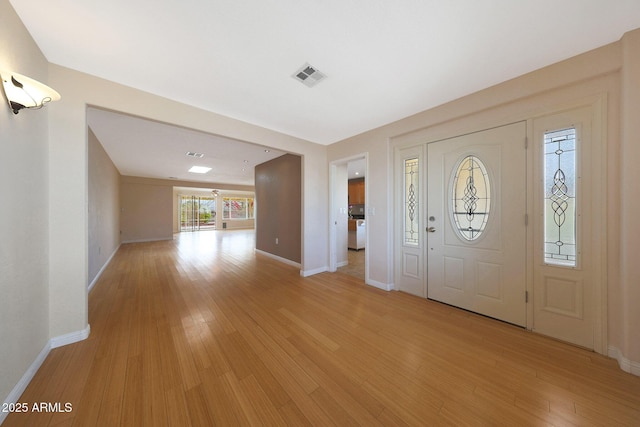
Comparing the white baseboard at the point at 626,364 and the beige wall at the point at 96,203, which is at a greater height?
the beige wall at the point at 96,203

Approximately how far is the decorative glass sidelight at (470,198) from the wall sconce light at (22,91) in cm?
393

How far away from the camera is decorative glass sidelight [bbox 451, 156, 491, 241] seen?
2.53 meters

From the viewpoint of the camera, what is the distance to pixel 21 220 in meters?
1.51

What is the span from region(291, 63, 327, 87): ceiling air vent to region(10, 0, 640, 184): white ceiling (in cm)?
7

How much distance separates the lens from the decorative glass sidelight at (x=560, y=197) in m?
2.01

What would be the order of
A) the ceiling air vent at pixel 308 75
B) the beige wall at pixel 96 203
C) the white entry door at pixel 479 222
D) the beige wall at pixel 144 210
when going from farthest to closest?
the beige wall at pixel 144 210 < the beige wall at pixel 96 203 < the white entry door at pixel 479 222 < the ceiling air vent at pixel 308 75

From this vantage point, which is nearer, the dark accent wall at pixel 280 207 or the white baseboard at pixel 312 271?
the white baseboard at pixel 312 271

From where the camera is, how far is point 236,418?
50.1 inches

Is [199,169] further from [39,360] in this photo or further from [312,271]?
[39,360]

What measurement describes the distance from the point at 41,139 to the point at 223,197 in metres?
12.0

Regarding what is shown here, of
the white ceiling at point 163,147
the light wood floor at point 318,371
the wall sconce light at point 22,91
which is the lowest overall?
the light wood floor at point 318,371

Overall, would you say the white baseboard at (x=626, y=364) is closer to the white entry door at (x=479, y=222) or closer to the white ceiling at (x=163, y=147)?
the white entry door at (x=479, y=222)

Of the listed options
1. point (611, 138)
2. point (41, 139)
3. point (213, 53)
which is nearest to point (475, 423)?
point (611, 138)

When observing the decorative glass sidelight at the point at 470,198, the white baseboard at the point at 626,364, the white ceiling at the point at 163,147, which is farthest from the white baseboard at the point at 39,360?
the white baseboard at the point at 626,364
